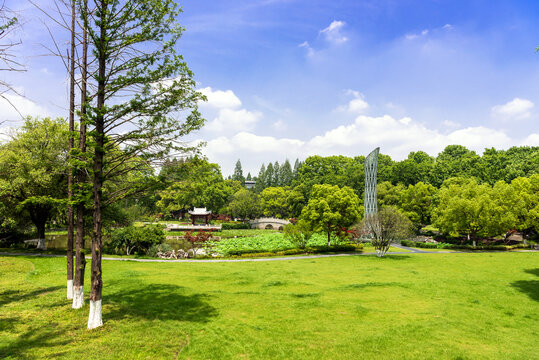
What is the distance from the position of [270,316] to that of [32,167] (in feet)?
65.6

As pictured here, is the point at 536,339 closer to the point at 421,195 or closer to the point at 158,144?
the point at 158,144

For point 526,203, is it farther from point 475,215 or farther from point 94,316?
point 94,316

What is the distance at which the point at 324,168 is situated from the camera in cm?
7556

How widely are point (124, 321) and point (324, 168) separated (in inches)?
2750

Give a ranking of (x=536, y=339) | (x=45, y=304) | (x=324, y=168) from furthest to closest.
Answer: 1. (x=324, y=168)
2. (x=45, y=304)
3. (x=536, y=339)

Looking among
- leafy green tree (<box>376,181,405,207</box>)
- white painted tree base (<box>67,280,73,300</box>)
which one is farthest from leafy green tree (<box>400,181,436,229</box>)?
white painted tree base (<box>67,280,73,300</box>)

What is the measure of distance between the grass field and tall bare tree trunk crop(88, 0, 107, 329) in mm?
600

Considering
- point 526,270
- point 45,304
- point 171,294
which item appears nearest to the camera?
point 45,304

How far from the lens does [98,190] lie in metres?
8.29

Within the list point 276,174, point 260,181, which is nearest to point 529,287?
point 260,181

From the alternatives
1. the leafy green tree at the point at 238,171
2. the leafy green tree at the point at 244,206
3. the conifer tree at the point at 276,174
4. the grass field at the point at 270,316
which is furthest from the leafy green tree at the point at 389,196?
the leafy green tree at the point at 238,171

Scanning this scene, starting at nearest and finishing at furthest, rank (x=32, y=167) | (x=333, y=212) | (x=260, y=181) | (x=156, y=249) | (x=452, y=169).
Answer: (x=32, y=167) < (x=156, y=249) < (x=333, y=212) < (x=452, y=169) < (x=260, y=181)

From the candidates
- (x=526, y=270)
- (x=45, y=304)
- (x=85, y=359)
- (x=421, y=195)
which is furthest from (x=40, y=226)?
(x=421, y=195)

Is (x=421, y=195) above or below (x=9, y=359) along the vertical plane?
above
